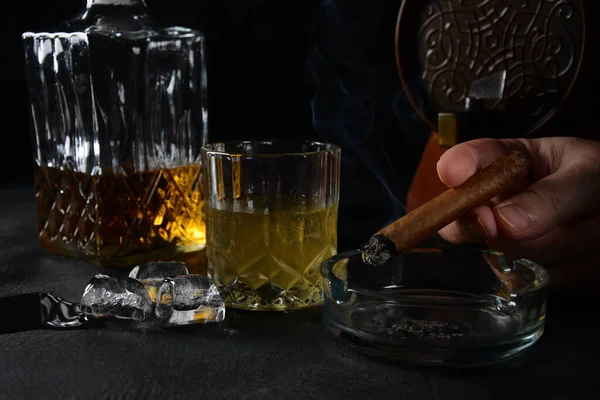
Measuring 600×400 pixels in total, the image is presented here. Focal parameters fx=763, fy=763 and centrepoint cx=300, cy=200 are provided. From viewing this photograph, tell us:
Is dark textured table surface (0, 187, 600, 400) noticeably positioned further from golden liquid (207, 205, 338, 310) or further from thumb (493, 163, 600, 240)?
thumb (493, 163, 600, 240)

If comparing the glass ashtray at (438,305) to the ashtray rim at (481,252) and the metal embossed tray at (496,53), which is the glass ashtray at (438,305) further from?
the metal embossed tray at (496,53)

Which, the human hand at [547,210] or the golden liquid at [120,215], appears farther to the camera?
the golden liquid at [120,215]

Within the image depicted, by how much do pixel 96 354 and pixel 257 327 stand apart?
227mm

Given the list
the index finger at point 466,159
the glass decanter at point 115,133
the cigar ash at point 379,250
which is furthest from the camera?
the glass decanter at point 115,133

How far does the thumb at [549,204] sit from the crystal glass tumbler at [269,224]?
0.27 m

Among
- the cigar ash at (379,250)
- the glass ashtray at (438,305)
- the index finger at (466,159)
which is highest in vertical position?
the index finger at (466,159)

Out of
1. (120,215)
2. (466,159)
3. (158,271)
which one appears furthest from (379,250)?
(120,215)

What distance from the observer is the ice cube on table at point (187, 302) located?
108 cm

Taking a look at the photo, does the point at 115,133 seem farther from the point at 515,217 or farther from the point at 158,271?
the point at 515,217

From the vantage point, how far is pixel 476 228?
125 cm

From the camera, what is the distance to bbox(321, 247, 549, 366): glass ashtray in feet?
3.08

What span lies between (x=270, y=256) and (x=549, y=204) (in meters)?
0.41

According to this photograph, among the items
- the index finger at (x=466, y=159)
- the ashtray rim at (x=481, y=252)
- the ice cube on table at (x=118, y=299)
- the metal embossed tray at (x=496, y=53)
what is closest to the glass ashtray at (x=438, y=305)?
the ashtray rim at (x=481, y=252)

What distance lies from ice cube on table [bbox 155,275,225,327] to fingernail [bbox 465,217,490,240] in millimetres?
429
